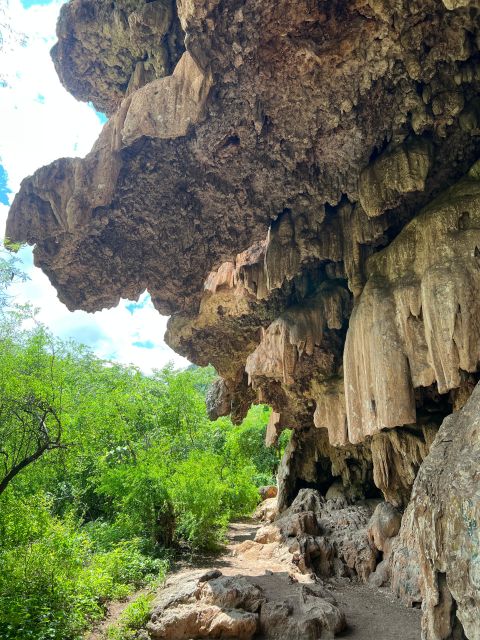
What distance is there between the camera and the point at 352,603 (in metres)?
8.07

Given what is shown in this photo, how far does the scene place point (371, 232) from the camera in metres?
8.60

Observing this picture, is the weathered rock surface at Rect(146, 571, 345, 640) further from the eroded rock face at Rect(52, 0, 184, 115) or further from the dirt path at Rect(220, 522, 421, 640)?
the eroded rock face at Rect(52, 0, 184, 115)

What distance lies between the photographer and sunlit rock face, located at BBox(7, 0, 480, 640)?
6145 mm

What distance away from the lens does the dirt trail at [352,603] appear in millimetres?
6750

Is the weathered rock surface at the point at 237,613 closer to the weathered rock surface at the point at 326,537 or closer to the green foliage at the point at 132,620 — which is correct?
the green foliage at the point at 132,620

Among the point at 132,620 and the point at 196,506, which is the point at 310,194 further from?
the point at 196,506

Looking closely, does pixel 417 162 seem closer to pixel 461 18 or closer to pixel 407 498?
pixel 461 18

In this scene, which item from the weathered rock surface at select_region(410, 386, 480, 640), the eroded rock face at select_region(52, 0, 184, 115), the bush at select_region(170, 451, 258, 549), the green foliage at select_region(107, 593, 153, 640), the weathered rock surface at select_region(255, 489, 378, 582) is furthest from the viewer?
the bush at select_region(170, 451, 258, 549)

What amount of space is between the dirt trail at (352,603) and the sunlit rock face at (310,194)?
1.96 feet

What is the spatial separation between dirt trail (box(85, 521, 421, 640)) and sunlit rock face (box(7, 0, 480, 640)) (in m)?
0.60

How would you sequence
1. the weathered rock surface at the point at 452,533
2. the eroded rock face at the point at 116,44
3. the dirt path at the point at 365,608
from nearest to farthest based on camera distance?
the weathered rock surface at the point at 452,533 → the dirt path at the point at 365,608 → the eroded rock face at the point at 116,44

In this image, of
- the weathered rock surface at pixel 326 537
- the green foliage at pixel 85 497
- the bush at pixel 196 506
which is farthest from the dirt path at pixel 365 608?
the green foliage at pixel 85 497

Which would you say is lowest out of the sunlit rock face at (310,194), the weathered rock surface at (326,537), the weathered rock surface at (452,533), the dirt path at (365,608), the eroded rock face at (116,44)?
the dirt path at (365,608)

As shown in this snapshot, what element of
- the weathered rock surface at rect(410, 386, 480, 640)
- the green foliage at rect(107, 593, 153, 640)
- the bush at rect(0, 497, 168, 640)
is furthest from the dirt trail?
the weathered rock surface at rect(410, 386, 480, 640)
